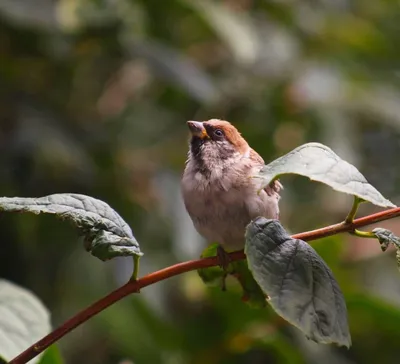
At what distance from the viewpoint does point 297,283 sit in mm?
642

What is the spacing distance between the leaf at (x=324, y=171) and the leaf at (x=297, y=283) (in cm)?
6

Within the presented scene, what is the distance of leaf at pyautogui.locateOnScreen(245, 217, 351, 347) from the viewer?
0.61 meters

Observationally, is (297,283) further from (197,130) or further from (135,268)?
(197,130)

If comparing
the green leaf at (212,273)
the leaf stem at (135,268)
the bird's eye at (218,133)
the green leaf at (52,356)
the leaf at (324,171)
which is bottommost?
the green leaf at (52,356)

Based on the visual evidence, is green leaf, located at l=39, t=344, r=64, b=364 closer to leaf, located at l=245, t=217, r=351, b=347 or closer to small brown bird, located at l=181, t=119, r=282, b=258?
small brown bird, located at l=181, t=119, r=282, b=258

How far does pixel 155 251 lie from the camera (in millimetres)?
1840

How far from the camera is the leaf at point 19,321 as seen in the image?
85 centimetres

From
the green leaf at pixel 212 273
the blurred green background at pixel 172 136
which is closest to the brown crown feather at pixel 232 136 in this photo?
the green leaf at pixel 212 273

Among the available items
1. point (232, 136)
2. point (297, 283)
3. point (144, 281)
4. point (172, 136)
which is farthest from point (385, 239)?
point (172, 136)

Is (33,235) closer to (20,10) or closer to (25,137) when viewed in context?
(25,137)

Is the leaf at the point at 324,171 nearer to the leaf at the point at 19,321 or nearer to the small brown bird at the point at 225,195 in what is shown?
the small brown bird at the point at 225,195

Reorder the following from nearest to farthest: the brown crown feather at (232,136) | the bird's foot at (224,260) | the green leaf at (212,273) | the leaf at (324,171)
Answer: the leaf at (324,171) → the bird's foot at (224,260) → the green leaf at (212,273) → the brown crown feather at (232,136)

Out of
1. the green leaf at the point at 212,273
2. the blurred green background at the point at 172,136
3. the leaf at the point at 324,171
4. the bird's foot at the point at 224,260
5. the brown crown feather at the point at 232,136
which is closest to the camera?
the leaf at the point at 324,171

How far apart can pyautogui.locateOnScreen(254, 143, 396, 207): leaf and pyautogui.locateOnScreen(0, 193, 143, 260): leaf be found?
0.17 meters
